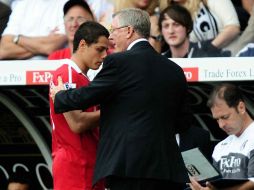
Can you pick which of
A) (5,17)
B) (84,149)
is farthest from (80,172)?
(5,17)

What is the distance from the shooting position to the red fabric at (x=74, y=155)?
7.56 metres

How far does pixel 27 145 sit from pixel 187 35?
2101 millimetres

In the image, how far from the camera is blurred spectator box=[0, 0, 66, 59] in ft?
33.4

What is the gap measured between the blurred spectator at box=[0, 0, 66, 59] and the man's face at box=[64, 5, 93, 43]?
0.64 ft

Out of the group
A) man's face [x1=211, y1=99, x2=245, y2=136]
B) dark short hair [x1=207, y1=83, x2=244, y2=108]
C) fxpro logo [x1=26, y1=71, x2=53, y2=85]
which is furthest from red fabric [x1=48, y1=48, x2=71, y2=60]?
man's face [x1=211, y1=99, x2=245, y2=136]

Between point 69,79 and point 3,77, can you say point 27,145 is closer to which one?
point 3,77

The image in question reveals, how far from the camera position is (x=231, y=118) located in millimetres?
8562

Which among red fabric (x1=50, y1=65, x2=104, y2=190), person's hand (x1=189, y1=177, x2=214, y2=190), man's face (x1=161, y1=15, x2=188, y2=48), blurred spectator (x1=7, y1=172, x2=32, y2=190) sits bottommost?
person's hand (x1=189, y1=177, x2=214, y2=190)

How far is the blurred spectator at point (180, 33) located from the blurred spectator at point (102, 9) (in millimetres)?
713

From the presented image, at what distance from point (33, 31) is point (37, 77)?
1.06 metres

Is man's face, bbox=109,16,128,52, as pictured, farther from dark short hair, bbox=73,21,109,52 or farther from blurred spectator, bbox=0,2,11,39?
blurred spectator, bbox=0,2,11,39

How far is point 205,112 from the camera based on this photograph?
397 inches

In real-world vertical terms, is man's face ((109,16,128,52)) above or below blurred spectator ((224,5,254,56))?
below

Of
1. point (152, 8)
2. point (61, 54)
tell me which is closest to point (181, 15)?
point (152, 8)
